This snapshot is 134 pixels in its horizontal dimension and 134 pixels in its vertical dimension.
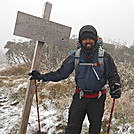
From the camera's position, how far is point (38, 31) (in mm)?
2381

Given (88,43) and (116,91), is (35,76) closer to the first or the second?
(88,43)

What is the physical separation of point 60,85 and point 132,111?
2796mm

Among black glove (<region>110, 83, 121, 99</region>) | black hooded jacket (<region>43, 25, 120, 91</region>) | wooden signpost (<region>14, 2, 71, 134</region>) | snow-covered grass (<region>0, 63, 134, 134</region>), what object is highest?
wooden signpost (<region>14, 2, 71, 134</region>)

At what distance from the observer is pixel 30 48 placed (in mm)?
11891

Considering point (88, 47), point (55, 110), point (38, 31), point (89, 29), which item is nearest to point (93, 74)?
point (88, 47)

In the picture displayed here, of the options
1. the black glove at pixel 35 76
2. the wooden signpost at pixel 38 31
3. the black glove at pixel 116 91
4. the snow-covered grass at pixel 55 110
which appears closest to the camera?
the black glove at pixel 116 91

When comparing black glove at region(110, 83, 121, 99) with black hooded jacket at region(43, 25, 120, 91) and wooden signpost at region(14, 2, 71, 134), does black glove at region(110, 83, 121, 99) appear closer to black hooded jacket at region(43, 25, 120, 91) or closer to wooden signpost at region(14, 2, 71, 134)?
black hooded jacket at region(43, 25, 120, 91)

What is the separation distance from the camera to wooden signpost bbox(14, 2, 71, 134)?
2.23m

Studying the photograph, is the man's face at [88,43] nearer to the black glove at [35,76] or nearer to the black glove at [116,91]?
the black glove at [116,91]

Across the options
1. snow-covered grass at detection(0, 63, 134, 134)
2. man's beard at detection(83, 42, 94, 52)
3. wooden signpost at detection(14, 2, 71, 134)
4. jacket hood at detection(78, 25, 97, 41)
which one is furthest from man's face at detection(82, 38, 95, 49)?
snow-covered grass at detection(0, 63, 134, 134)

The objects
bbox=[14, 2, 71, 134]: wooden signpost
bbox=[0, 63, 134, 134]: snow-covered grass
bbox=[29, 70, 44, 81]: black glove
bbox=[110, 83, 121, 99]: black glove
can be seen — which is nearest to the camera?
bbox=[110, 83, 121, 99]: black glove

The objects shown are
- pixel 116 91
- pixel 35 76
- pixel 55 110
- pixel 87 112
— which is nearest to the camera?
pixel 116 91

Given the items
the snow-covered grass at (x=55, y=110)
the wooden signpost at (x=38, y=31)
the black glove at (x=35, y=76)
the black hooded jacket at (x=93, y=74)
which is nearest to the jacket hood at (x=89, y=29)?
the black hooded jacket at (x=93, y=74)

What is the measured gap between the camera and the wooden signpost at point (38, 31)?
223 centimetres
